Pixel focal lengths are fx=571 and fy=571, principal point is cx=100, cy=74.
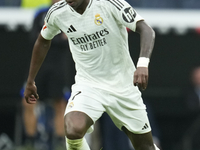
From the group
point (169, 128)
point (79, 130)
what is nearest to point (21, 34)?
point (169, 128)

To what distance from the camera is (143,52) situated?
545 cm

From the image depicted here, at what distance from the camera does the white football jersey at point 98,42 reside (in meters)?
5.84

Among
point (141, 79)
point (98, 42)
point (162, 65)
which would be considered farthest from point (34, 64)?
point (162, 65)

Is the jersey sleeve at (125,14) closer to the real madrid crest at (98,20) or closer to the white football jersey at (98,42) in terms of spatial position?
the white football jersey at (98,42)

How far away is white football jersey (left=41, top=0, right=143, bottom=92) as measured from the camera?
19.2 ft

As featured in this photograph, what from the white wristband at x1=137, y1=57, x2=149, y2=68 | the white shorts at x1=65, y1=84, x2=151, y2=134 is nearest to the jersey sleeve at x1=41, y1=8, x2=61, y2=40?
the white shorts at x1=65, y1=84, x2=151, y2=134

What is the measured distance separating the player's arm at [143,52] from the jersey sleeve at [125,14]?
0.06 m

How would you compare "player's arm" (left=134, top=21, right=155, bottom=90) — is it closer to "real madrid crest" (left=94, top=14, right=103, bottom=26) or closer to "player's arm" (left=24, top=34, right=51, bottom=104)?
"real madrid crest" (left=94, top=14, right=103, bottom=26)

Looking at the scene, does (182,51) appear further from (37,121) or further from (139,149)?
(139,149)

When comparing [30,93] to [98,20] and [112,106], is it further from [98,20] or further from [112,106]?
[98,20]

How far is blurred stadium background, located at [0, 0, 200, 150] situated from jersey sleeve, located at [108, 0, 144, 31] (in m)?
4.79

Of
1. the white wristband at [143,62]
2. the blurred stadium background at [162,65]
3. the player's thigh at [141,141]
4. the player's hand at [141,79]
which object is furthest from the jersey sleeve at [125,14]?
the blurred stadium background at [162,65]

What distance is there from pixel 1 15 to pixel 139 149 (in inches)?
201

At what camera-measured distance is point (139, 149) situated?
6.10m
